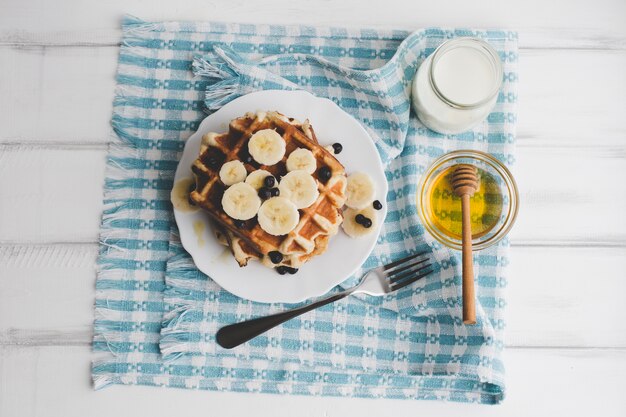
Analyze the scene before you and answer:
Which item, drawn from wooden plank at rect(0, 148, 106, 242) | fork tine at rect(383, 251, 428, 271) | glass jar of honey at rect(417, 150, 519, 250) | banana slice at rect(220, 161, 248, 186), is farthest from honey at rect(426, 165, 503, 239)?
wooden plank at rect(0, 148, 106, 242)

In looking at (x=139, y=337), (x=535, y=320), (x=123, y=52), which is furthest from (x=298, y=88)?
(x=535, y=320)

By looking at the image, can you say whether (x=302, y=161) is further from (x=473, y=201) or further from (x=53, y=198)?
(x=53, y=198)

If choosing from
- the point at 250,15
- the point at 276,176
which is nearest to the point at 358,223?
the point at 276,176

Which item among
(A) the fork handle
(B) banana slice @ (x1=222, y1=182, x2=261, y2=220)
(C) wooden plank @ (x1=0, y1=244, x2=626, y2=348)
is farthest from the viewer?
(C) wooden plank @ (x1=0, y1=244, x2=626, y2=348)

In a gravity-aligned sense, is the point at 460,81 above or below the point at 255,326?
above

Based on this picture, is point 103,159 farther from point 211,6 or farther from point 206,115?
point 211,6

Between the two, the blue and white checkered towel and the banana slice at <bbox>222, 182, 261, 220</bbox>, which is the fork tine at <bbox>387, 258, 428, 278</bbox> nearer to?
the blue and white checkered towel

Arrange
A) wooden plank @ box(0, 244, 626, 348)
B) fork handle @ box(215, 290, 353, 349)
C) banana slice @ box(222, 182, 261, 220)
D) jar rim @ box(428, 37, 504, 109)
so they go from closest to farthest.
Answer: banana slice @ box(222, 182, 261, 220) → jar rim @ box(428, 37, 504, 109) → fork handle @ box(215, 290, 353, 349) → wooden plank @ box(0, 244, 626, 348)
